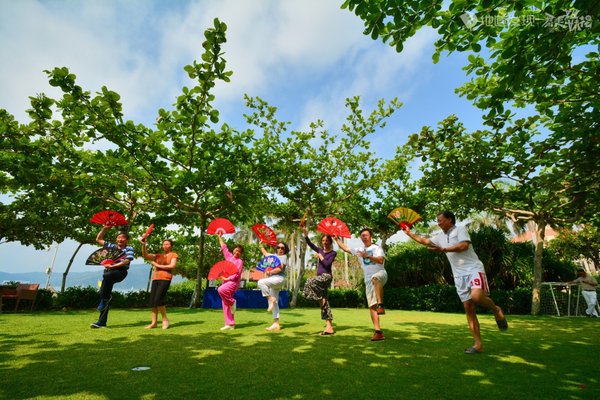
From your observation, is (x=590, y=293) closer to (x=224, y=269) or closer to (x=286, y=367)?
(x=224, y=269)

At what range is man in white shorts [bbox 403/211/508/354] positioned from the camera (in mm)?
4877

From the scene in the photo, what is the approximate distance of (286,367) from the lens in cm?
399

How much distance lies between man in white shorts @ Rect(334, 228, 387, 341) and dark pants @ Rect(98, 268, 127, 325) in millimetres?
5239

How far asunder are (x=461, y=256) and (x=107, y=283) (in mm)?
7254

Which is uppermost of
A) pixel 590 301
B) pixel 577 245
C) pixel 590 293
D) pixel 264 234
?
pixel 577 245

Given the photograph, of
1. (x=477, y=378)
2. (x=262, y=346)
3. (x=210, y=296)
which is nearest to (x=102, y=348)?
(x=262, y=346)

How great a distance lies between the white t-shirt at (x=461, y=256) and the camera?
5.01 meters

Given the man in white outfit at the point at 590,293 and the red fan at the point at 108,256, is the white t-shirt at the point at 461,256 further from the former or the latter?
the man in white outfit at the point at 590,293

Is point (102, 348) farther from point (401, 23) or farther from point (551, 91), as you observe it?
point (551, 91)

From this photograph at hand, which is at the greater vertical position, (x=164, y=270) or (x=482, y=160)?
(x=482, y=160)

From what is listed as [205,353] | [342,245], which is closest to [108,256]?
[205,353]

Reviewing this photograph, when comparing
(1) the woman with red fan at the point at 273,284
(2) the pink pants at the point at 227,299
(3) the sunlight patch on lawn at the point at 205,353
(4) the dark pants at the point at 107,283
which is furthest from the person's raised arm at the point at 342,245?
(4) the dark pants at the point at 107,283

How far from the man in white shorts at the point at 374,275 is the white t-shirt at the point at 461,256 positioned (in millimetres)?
1405

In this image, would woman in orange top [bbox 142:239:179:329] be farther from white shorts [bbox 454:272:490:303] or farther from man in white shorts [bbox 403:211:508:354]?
white shorts [bbox 454:272:490:303]
